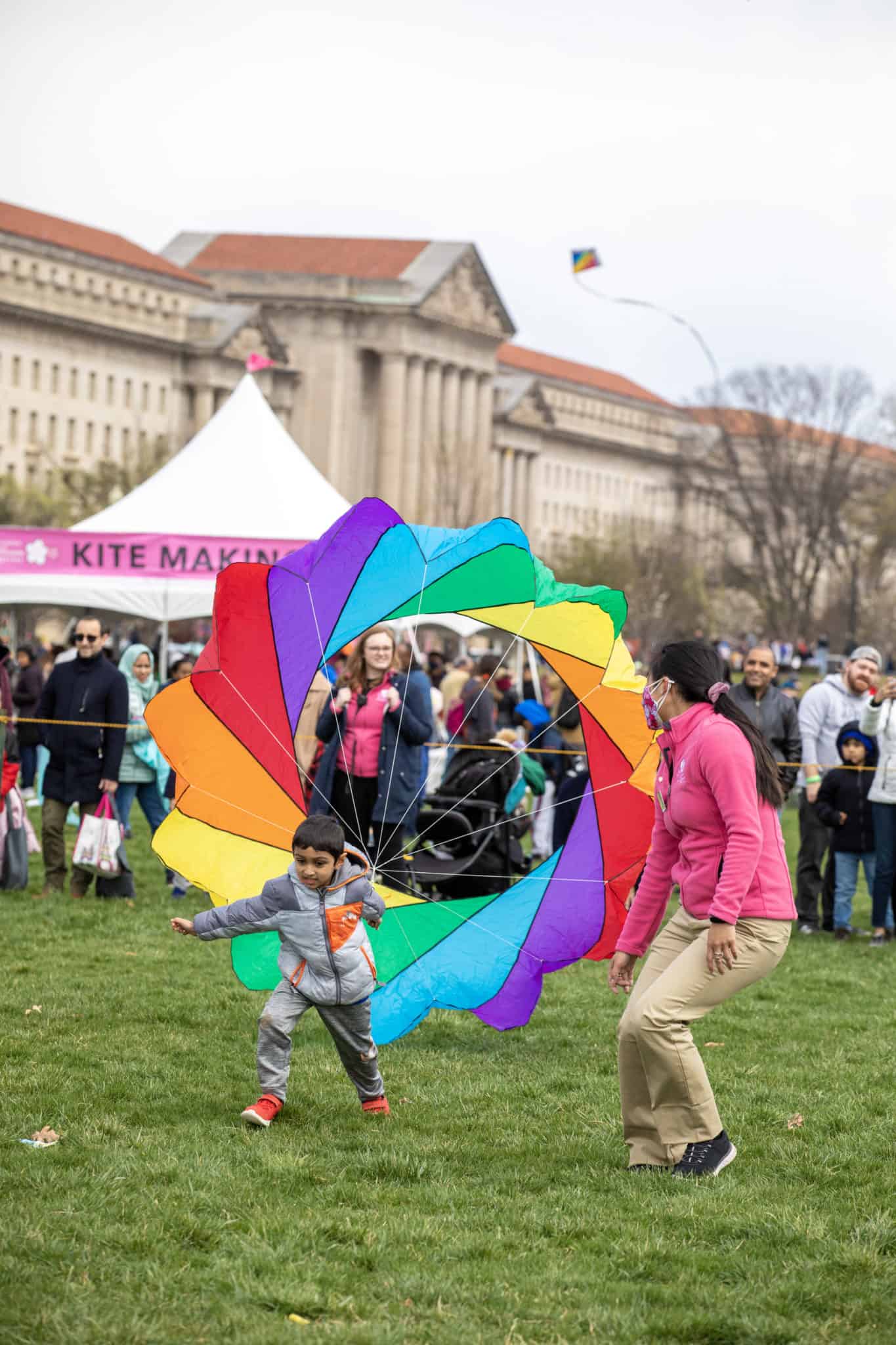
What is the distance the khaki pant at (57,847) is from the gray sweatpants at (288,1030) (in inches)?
243

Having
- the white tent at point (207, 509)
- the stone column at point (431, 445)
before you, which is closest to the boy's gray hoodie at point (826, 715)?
the white tent at point (207, 509)

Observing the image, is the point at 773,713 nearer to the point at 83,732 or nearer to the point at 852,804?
the point at 852,804

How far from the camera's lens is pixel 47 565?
2062 centimetres

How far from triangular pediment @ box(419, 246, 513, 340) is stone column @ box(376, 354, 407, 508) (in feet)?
10.8

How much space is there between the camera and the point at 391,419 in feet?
343

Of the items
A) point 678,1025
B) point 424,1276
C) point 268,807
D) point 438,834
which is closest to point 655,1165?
point 678,1025

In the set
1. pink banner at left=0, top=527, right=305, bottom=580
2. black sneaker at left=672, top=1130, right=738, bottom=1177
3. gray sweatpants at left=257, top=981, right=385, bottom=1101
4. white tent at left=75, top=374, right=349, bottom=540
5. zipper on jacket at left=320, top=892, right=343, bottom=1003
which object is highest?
white tent at left=75, top=374, right=349, bottom=540

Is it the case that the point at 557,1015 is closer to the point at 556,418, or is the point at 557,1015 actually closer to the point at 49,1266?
the point at 49,1266

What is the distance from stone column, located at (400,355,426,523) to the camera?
335 feet

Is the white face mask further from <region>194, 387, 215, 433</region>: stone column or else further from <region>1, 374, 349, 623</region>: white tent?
<region>194, 387, 215, 433</region>: stone column

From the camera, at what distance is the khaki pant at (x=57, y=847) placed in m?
13.7

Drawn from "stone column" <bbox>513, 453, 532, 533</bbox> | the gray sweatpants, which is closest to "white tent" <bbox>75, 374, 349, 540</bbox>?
the gray sweatpants

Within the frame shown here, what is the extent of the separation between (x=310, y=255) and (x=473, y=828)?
94924 mm

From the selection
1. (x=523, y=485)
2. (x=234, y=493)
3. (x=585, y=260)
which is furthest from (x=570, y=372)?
(x=234, y=493)
